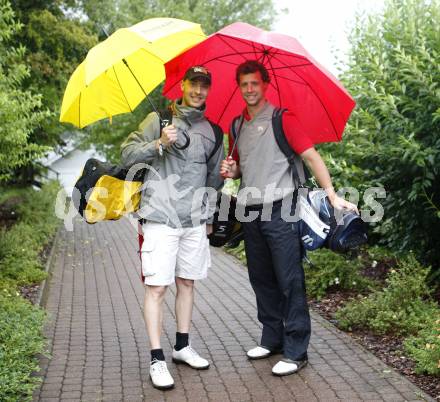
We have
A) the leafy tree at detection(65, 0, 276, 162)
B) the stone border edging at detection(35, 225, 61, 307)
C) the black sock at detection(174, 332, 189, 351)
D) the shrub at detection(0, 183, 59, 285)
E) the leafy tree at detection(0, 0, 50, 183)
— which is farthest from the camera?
the leafy tree at detection(65, 0, 276, 162)

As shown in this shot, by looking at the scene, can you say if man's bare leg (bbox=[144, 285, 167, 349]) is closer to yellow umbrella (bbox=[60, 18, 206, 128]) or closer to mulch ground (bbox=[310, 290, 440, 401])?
yellow umbrella (bbox=[60, 18, 206, 128])

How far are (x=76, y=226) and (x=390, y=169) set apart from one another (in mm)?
11975

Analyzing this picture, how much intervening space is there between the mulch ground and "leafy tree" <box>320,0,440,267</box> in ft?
3.42

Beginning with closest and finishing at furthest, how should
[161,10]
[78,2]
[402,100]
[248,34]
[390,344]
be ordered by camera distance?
[248,34], [390,344], [402,100], [78,2], [161,10]

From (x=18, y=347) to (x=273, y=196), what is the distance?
7.65ft

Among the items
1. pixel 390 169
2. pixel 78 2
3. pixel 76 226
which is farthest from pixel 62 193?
pixel 390 169

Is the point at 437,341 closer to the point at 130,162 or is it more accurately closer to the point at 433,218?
the point at 433,218

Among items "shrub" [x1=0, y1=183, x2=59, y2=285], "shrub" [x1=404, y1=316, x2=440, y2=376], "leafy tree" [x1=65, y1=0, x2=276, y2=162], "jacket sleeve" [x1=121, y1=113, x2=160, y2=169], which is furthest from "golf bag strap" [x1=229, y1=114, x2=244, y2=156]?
"leafy tree" [x1=65, y1=0, x2=276, y2=162]

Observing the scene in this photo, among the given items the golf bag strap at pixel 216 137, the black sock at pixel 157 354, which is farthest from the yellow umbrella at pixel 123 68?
the black sock at pixel 157 354

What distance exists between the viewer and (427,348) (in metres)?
5.09

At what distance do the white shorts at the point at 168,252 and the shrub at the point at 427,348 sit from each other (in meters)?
1.87

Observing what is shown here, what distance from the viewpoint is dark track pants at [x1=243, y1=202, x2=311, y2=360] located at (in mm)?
4996

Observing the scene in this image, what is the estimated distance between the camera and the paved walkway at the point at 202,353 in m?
4.78

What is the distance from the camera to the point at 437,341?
504cm
